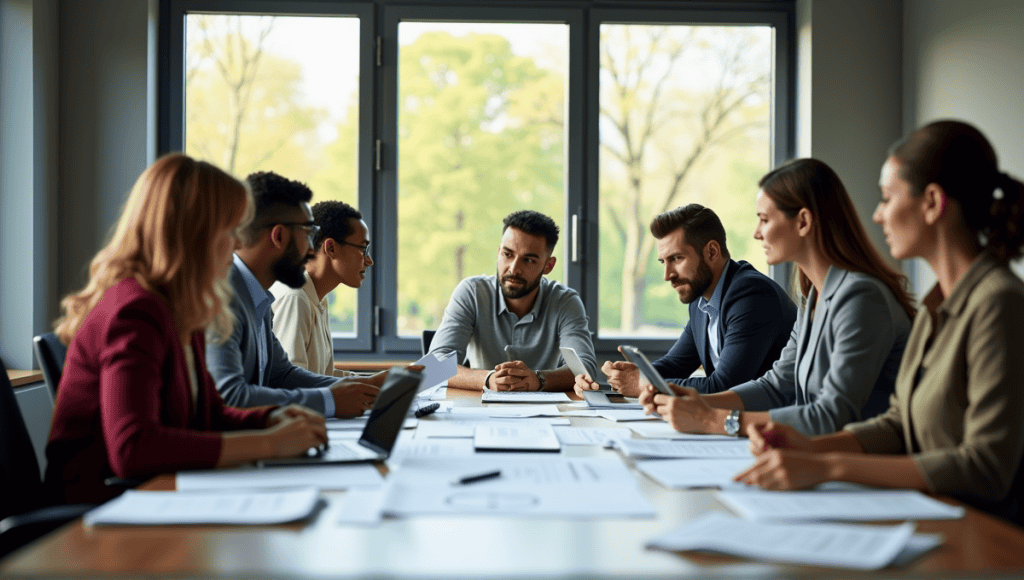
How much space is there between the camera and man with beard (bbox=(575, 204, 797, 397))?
9.33 feet

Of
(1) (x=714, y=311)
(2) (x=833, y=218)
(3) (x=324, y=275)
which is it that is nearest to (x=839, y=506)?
(2) (x=833, y=218)

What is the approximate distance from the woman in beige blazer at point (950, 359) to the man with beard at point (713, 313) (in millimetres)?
1148

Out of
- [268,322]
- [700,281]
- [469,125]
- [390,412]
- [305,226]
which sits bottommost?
[390,412]

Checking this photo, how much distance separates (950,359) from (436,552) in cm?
97

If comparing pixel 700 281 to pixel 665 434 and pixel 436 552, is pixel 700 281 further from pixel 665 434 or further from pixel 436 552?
pixel 436 552

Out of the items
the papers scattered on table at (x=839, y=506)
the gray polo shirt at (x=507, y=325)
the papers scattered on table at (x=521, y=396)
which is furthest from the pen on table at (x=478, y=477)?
the gray polo shirt at (x=507, y=325)

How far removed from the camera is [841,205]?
213 centimetres

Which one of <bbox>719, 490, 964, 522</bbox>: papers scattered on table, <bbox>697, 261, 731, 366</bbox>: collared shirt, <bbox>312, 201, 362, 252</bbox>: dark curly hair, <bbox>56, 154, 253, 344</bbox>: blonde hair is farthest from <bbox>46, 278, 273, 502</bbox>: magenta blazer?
<bbox>697, 261, 731, 366</bbox>: collared shirt

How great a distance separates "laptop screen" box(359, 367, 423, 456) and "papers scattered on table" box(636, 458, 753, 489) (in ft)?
1.55

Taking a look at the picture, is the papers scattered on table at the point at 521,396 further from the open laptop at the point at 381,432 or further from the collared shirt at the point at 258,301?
the open laptop at the point at 381,432

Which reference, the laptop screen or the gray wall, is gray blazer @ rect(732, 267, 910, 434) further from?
the gray wall

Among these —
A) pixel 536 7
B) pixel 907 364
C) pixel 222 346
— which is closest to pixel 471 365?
pixel 222 346

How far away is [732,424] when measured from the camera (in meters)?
1.88

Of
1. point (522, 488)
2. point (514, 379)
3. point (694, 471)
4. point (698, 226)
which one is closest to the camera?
point (522, 488)
